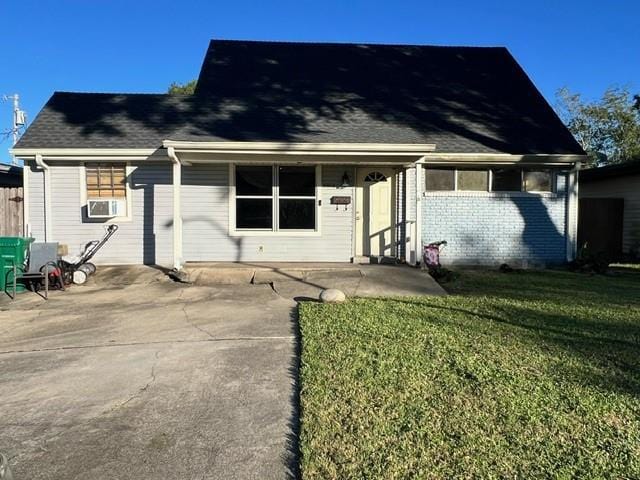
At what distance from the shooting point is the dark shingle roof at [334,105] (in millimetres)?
11188

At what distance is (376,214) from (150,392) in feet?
26.6

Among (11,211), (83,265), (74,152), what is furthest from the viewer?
(11,211)

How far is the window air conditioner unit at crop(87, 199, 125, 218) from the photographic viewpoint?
1062cm

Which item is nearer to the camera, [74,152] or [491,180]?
[74,152]

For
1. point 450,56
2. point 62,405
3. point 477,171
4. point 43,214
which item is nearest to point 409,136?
point 477,171

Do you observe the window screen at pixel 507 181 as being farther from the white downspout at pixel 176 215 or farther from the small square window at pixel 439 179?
the white downspout at pixel 176 215

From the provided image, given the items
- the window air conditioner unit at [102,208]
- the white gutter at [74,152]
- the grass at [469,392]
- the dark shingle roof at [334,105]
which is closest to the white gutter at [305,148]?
the dark shingle roof at [334,105]

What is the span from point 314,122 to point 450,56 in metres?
6.27

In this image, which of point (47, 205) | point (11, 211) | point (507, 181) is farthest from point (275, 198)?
point (11, 211)

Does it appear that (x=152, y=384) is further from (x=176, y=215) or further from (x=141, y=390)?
(x=176, y=215)

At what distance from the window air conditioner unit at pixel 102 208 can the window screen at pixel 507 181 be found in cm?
848

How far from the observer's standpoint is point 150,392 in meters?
4.17

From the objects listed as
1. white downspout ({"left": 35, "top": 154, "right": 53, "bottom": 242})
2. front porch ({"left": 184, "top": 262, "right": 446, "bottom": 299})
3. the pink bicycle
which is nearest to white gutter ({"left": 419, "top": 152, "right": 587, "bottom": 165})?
the pink bicycle

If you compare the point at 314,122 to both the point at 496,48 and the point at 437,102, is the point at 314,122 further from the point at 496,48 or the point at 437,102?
the point at 496,48
